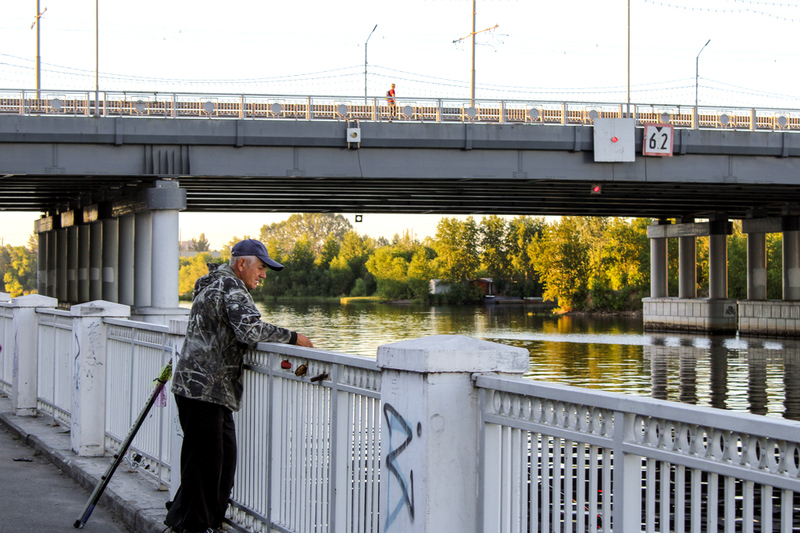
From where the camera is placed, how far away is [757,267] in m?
49.4

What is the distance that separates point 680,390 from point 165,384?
61.4ft

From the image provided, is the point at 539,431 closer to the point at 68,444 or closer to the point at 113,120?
the point at 68,444

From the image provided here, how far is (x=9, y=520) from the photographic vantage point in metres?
6.63

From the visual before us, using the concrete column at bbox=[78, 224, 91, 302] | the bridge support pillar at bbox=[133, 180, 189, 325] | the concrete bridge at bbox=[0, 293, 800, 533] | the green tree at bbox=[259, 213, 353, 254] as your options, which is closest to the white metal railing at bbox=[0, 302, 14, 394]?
the concrete bridge at bbox=[0, 293, 800, 533]

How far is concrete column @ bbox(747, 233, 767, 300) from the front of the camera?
49031 millimetres

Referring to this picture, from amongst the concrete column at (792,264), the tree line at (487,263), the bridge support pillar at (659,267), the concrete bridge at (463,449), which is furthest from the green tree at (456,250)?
the concrete bridge at (463,449)

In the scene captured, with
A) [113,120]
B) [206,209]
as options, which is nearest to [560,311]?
[206,209]

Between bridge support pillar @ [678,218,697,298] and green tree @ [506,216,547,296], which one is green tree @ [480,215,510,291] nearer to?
green tree @ [506,216,547,296]

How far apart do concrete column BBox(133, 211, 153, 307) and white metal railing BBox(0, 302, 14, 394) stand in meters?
21.9

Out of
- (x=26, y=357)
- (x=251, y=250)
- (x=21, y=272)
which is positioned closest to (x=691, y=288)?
(x=26, y=357)

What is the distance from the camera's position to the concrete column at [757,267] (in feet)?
161

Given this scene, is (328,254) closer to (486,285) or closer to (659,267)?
(486,285)

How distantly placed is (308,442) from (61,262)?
56.0 m

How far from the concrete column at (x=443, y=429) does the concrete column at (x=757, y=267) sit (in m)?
49.2
